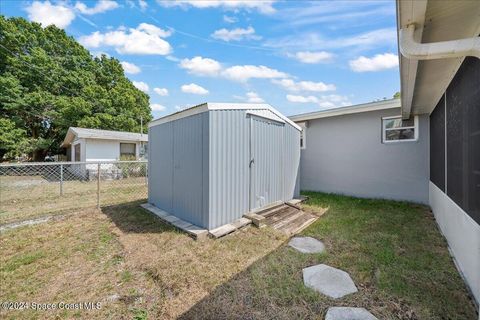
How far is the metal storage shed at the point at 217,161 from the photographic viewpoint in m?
3.69

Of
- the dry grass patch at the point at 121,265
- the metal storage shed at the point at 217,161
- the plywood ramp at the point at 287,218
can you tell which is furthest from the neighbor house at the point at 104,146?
the plywood ramp at the point at 287,218

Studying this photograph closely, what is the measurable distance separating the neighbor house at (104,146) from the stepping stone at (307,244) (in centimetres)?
1193

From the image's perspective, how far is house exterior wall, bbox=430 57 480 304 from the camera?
216cm

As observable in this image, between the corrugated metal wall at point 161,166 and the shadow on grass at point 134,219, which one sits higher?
the corrugated metal wall at point 161,166

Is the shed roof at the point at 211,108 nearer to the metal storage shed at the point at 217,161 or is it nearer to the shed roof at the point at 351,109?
the metal storage shed at the point at 217,161

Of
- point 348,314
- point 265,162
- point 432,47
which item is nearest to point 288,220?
point 265,162

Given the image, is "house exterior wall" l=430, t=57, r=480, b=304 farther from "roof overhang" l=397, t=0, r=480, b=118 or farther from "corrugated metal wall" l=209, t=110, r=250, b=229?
Result: "corrugated metal wall" l=209, t=110, r=250, b=229

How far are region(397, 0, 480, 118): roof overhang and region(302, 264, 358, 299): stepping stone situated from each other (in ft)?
8.30

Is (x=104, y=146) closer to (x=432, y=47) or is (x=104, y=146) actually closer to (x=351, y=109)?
(x=351, y=109)

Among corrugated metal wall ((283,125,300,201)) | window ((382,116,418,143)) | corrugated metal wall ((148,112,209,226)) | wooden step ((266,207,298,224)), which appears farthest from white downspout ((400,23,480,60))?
window ((382,116,418,143))

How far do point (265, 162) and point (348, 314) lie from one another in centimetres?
311

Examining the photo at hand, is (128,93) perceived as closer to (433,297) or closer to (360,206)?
(360,206)

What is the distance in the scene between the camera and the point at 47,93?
15727 millimetres

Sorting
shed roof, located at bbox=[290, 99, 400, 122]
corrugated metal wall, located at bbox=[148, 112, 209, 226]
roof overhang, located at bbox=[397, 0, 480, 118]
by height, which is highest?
shed roof, located at bbox=[290, 99, 400, 122]
